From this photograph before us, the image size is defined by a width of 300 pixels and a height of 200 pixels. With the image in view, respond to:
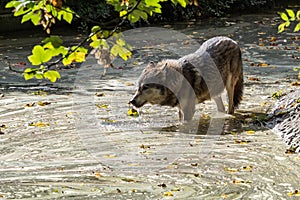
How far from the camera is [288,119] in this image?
8.34 m

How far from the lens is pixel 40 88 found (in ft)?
37.3

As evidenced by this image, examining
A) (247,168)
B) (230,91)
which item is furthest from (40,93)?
(247,168)

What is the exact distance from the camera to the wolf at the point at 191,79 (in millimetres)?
8375

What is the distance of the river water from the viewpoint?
6066mm

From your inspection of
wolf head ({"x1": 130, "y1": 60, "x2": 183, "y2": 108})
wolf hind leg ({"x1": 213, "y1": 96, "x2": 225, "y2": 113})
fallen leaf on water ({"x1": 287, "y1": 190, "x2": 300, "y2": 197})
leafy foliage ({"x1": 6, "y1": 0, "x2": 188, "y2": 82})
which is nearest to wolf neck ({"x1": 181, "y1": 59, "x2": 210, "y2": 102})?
wolf head ({"x1": 130, "y1": 60, "x2": 183, "y2": 108})

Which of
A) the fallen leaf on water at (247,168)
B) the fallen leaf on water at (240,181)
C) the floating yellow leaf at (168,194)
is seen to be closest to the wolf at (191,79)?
the fallen leaf on water at (247,168)

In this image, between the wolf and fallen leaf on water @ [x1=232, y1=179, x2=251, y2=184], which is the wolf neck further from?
fallen leaf on water @ [x1=232, y1=179, x2=251, y2=184]

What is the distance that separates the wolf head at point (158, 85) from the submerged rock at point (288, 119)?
1.39 m

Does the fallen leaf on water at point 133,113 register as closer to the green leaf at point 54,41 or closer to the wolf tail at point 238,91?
the wolf tail at point 238,91

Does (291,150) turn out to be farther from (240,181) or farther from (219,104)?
(219,104)

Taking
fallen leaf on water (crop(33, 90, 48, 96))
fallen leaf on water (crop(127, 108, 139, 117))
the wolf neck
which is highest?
the wolf neck

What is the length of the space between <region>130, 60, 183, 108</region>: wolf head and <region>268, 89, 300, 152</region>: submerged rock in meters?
1.39

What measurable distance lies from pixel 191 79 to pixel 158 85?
0.51 metres

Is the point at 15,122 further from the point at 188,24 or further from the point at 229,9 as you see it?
the point at 229,9
